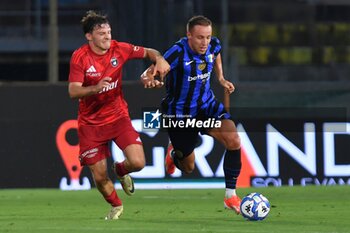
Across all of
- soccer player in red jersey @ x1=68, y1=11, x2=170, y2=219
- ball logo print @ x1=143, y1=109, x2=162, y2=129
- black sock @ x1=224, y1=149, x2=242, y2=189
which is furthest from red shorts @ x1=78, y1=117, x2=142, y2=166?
ball logo print @ x1=143, y1=109, x2=162, y2=129

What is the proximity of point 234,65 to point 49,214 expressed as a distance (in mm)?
5727

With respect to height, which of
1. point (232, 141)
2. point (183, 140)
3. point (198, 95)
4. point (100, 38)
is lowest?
point (183, 140)

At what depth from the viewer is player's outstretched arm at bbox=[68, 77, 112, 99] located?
1031cm

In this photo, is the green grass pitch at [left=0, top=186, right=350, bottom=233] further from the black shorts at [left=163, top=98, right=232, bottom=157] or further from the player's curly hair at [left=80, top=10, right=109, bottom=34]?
the player's curly hair at [left=80, top=10, right=109, bottom=34]

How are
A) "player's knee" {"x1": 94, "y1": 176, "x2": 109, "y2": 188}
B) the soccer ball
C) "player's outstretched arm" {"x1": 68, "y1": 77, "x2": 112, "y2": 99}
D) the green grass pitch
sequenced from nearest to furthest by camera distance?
the green grass pitch, "player's outstretched arm" {"x1": 68, "y1": 77, "x2": 112, "y2": 99}, the soccer ball, "player's knee" {"x1": 94, "y1": 176, "x2": 109, "y2": 188}

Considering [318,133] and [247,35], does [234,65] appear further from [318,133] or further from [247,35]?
[318,133]

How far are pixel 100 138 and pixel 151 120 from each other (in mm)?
5377

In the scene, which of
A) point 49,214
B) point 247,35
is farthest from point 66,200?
point 247,35

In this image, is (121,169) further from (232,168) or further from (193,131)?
(232,168)

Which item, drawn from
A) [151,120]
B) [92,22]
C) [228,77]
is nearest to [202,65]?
[92,22]

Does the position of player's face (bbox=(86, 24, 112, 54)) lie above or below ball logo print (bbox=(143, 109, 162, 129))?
above

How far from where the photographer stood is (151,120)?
16.5m

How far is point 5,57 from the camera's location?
1764 centimetres

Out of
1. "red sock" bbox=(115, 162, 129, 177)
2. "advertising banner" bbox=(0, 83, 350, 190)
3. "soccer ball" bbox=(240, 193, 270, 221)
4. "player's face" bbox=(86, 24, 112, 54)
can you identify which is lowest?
"advertising banner" bbox=(0, 83, 350, 190)
